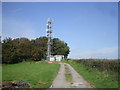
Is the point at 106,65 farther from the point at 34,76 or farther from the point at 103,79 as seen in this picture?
the point at 34,76

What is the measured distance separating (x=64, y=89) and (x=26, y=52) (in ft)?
166

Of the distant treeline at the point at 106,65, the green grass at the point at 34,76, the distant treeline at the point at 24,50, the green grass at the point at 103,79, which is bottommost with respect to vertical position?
the green grass at the point at 34,76

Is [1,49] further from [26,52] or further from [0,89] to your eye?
[0,89]

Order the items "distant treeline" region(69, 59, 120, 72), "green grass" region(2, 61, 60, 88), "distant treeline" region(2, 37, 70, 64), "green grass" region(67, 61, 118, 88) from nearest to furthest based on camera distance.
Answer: "green grass" region(67, 61, 118, 88) < "green grass" region(2, 61, 60, 88) < "distant treeline" region(69, 59, 120, 72) < "distant treeline" region(2, 37, 70, 64)

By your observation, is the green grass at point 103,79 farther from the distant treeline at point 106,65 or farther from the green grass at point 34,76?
the distant treeline at point 106,65

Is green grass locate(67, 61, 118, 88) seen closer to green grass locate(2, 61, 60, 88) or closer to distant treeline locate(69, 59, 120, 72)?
green grass locate(2, 61, 60, 88)

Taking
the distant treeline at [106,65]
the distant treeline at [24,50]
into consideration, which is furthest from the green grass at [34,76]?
the distant treeline at [24,50]

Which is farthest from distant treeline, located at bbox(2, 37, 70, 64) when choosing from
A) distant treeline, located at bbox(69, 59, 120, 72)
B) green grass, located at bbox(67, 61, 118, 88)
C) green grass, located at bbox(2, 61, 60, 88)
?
green grass, located at bbox(67, 61, 118, 88)

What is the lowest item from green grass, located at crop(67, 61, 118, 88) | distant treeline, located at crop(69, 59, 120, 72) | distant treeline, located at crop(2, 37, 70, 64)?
green grass, located at crop(67, 61, 118, 88)

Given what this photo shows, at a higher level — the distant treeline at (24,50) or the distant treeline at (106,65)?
the distant treeline at (24,50)


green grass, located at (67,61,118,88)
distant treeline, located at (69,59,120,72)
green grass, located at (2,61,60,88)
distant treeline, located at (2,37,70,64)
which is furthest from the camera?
distant treeline, located at (2,37,70,64)

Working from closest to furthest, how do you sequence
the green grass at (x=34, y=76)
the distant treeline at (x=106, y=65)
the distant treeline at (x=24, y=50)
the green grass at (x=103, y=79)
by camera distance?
the green grass at (x=103, y=79) → the green grass at (x=34, y=76) → the distant treeline at (x=106, y=65) → the distant treeline at (x=24, y=50)

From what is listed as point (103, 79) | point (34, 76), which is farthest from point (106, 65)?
point (34, 76)

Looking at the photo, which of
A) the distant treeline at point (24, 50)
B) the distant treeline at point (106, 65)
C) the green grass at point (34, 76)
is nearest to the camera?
the green grass at point (34, 76)
